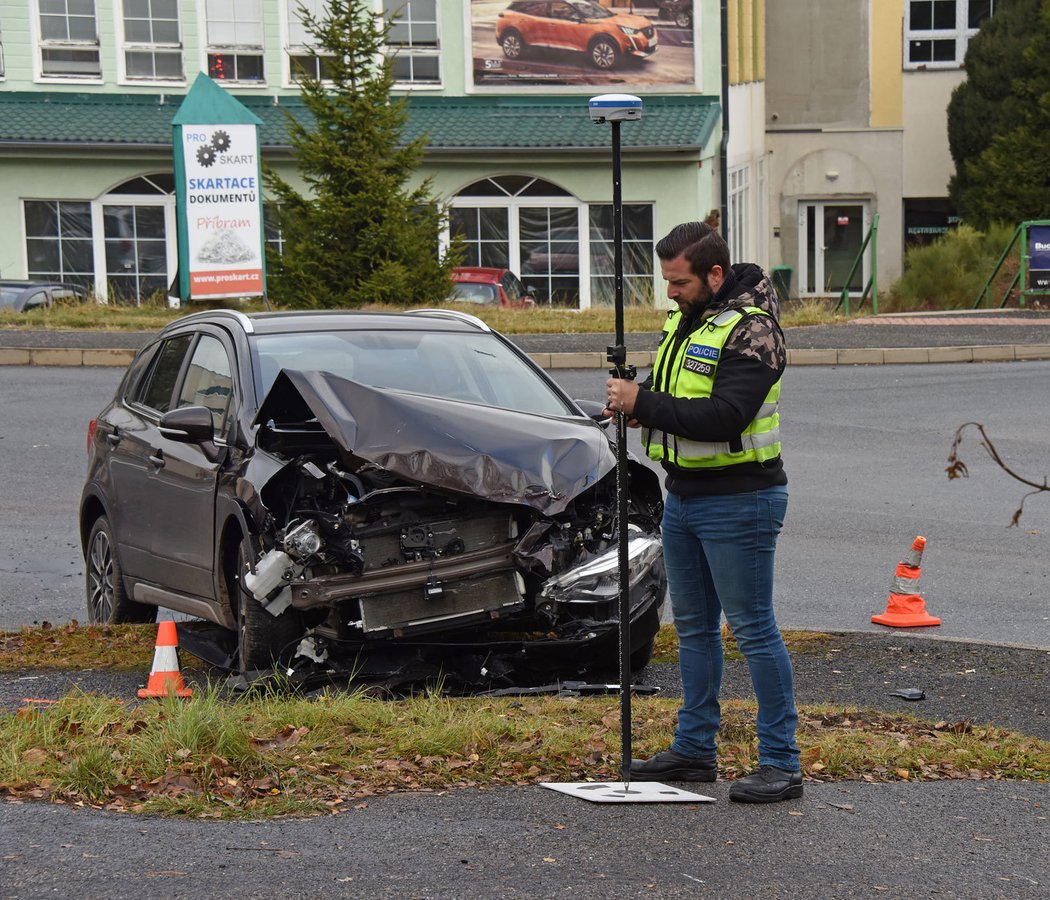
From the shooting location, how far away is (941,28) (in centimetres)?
4384

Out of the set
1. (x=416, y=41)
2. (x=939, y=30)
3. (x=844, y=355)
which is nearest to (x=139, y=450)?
(x=844, y=355)

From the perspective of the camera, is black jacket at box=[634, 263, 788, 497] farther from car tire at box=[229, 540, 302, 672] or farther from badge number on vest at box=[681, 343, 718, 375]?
car tire at box=[229, 540, 302, 672]

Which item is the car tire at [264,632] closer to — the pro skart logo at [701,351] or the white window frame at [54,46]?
the pro skart logo at [701,351]

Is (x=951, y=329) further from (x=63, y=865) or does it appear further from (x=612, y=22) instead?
(x=63, y=865)

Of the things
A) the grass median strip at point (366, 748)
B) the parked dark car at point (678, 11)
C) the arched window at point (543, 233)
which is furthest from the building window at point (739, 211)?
the grass median strip at point (366, 748)

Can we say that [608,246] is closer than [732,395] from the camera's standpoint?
No

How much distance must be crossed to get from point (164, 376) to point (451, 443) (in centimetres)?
245

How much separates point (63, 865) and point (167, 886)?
1.15 ft

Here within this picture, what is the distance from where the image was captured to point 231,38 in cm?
3406

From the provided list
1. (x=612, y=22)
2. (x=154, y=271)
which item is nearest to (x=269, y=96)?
(x=154, y=271)

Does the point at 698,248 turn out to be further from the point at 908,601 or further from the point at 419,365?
the point at 908,601

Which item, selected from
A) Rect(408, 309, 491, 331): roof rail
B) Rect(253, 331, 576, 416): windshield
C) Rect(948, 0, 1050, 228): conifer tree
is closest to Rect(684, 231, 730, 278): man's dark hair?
Rect(253, 331, 576, 416): windshield

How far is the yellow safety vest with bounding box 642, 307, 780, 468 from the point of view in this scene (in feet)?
17.6

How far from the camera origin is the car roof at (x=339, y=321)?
322 inches
